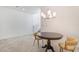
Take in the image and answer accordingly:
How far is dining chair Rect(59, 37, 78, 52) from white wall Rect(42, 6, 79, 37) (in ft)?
0.27

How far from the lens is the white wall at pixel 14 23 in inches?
70.9

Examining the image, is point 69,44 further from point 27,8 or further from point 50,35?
point 27,8

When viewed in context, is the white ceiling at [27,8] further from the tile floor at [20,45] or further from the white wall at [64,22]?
the tile floor at [20,45]

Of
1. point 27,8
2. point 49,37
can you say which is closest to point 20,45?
point 49,37

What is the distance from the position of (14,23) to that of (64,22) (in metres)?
0.83

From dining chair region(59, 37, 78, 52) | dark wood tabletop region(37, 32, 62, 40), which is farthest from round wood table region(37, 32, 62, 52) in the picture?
dining chair region(59, 37, 78, 52)

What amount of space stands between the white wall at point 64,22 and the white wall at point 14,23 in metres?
0.27

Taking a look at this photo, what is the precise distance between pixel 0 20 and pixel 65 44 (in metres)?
1.13

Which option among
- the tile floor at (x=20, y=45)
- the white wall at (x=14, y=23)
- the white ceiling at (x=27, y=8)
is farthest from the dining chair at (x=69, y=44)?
the white ceiling at (x=27, y=8)

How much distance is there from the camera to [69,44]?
1.83 meters

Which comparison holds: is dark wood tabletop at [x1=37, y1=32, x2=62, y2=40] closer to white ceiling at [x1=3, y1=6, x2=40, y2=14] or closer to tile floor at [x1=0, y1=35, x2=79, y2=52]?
tile floor at [x1=0, y1=35, x2=79, y2=52]

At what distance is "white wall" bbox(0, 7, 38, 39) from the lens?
180 centimetres
